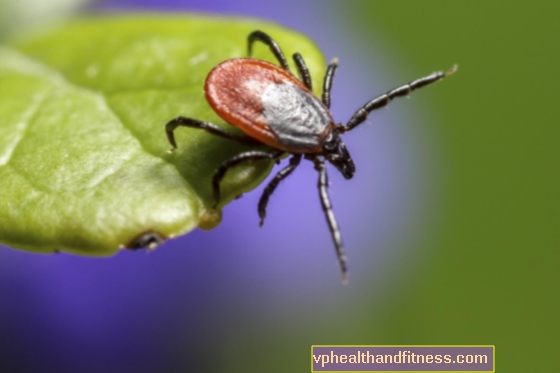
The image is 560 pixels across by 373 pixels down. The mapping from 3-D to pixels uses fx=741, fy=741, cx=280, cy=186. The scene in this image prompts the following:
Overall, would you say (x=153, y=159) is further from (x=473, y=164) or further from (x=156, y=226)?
(x=473, y=164)

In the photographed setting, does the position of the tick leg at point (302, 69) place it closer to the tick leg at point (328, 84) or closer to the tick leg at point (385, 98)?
the tick leg at point (328, 84)

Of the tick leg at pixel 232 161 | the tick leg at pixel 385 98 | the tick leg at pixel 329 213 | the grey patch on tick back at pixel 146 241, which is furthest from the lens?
the tick leg at pixel 385 98

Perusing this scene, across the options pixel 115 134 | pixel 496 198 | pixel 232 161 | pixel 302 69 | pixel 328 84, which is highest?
pixel 496 198

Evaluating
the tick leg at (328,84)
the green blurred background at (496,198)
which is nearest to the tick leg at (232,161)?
the tick leg at (328,84)

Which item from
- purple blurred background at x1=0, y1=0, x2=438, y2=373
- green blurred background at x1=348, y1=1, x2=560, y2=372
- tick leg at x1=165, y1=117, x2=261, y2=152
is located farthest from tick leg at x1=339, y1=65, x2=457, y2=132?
green blurred background at x1=348, y1=1, x2=560, y2=372

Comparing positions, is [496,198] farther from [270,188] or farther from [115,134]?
[115,134]

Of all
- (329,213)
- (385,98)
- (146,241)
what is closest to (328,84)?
(385,98)

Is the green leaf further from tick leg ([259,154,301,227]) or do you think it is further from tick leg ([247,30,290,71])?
tick leg ([259,154,301,227])
